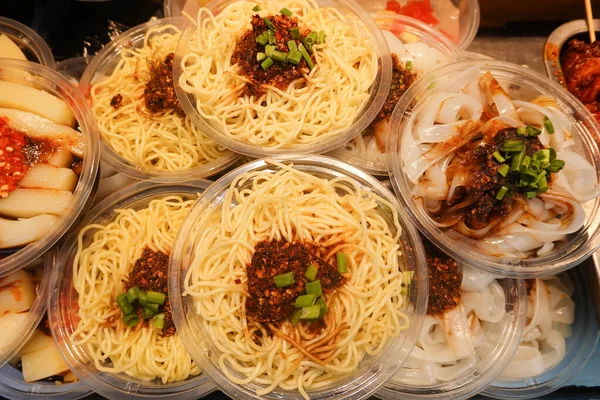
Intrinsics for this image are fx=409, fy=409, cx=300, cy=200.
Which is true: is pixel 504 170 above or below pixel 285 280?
above

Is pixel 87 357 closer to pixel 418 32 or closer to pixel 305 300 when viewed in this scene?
pixel 305 300

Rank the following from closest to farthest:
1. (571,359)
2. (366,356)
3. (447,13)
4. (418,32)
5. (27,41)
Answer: (366,356) → (571,359) → (27,41) → (418,32) → (447,13)

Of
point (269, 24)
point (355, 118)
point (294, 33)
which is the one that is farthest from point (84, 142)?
point (355, 118)

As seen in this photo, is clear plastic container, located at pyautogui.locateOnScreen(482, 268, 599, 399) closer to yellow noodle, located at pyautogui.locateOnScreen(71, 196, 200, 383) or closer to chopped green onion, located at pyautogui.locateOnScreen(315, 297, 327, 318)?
chopped green onion, located at pyautogui.locateOnScreen(315, 297, 327, 318)

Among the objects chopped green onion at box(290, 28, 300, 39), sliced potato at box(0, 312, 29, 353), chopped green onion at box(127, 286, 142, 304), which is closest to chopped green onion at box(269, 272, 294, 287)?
chopped green onion at box(127, 286, 142, 304)

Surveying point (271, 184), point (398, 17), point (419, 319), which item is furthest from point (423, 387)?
point (398, 17)
